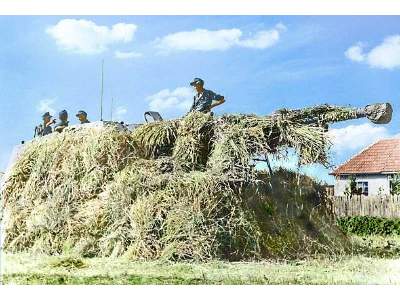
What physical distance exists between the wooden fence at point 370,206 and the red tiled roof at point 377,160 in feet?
21.3

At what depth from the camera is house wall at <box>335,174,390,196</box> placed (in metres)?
27.7

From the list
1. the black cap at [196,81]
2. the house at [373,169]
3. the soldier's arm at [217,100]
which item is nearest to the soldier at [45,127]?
the black cap at [196,81]

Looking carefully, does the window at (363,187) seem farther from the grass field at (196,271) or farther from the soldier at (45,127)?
the grass field at (196,271)

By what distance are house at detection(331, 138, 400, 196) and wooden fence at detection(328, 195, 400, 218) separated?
5576mm

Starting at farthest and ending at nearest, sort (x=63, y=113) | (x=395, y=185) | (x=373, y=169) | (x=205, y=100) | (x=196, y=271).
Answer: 1. (x=373, y=169)
2. (x=395, y=185)
3. (x=63, y=113)
4. (x=205, y=100)
5. (x=196, y=271)

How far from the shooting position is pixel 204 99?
1212 cm

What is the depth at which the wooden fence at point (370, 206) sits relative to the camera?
20.7 m

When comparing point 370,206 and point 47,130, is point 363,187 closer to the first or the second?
point 370,206

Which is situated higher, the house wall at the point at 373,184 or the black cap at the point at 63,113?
the black cap at the point at 63,113

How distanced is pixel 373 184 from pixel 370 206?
792 cm

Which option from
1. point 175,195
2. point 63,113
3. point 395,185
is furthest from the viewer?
point 395,185

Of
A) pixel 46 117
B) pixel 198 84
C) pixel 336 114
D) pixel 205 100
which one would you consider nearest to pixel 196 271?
pixel 336 114

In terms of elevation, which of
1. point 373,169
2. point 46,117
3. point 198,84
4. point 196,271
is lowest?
point 196,271
